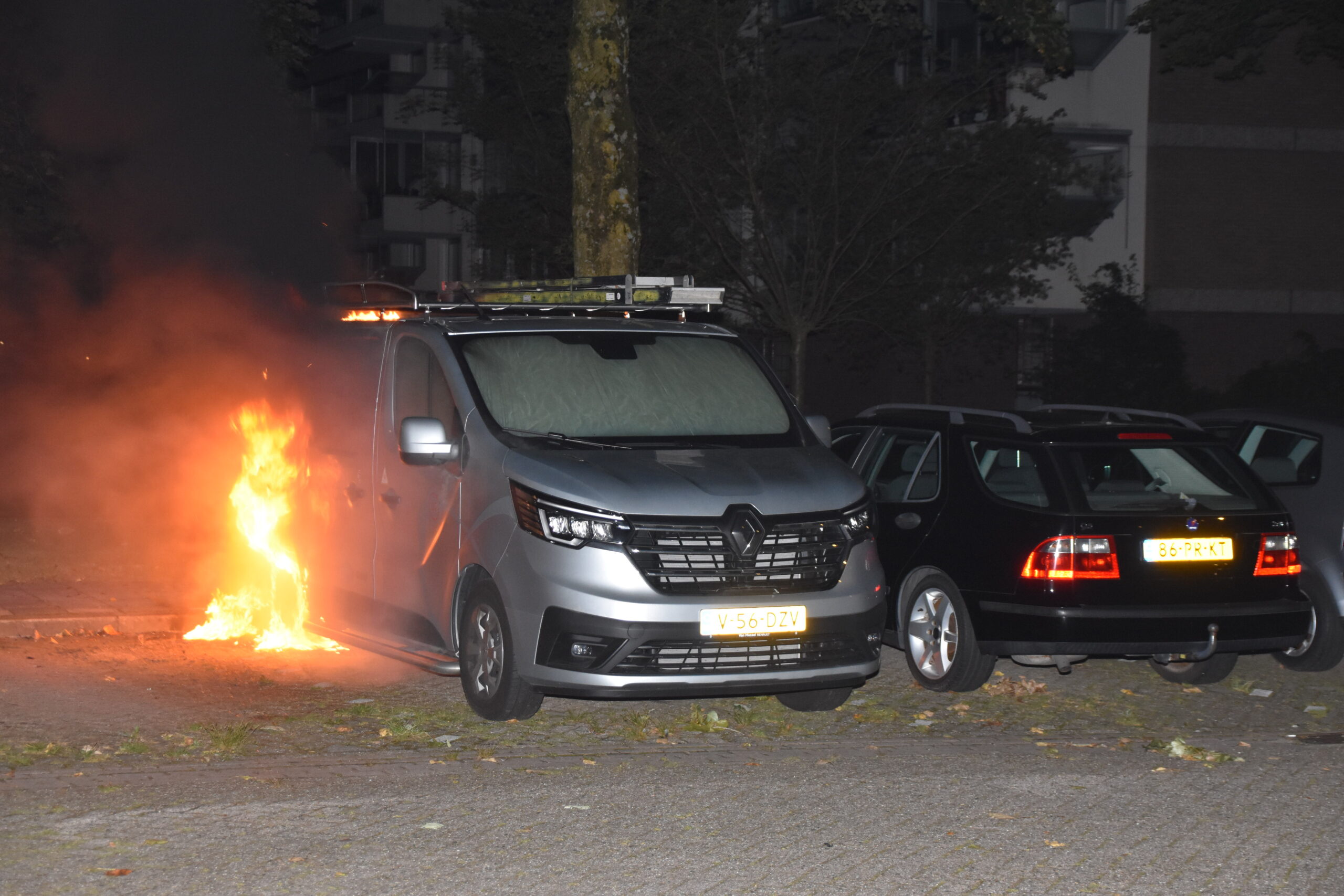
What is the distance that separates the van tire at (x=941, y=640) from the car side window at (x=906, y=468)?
56cm

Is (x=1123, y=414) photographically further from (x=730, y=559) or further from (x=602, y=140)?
(x=602, y=140)

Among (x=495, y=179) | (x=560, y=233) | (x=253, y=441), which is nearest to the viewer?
(x=253, y=441)

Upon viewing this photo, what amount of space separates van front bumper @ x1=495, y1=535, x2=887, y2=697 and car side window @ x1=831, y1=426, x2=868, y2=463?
273cm

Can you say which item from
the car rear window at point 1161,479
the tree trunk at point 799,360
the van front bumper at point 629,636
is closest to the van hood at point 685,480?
the van front bumper at point 629,636

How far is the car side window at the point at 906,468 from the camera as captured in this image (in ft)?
31.4

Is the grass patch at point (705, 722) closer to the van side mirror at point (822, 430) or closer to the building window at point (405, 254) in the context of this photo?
the van side mirror at point (822, 430)

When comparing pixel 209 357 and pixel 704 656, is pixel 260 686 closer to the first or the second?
pixel 704 656

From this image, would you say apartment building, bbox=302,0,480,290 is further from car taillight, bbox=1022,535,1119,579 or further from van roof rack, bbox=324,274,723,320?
car taillight, bbox=1022,535,1119,579

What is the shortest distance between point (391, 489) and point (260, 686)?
135 cm

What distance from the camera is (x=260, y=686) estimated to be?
904 centimetres

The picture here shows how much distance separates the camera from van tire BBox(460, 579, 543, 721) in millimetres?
7719

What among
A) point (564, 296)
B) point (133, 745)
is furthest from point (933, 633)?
point (133, 745)

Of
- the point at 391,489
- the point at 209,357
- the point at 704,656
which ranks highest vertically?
the point at 209,357

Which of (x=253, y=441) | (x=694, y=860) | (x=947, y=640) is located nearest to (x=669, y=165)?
(x=253, y=441)
